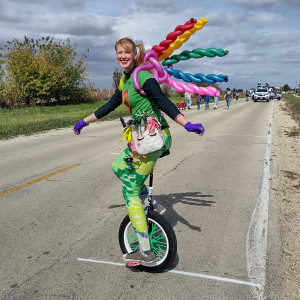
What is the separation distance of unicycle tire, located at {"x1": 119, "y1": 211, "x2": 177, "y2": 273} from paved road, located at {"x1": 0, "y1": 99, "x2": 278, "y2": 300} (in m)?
0.11

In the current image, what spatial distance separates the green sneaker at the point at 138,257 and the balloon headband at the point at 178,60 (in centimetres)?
151

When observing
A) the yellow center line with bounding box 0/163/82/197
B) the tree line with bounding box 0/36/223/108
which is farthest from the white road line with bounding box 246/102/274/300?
the tree line with bounding box 0/36/223/108

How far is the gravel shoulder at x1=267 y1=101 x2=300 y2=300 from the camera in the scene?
130 inches

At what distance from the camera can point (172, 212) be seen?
5.22 meters

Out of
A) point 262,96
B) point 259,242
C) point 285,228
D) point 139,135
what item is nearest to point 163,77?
point 139,135

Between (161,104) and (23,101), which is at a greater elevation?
(161,104)

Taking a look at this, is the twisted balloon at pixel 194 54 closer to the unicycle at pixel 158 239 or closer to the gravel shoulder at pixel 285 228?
the unicycle at pixel 158 239

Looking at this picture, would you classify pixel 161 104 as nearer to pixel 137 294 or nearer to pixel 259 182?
pixel 137 294

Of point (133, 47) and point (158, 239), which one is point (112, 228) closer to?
point (158, 239)

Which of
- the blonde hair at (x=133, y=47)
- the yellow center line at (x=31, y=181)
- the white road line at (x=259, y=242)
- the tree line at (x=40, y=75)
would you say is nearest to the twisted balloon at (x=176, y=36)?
the blonde hair at (x=133, y=47)

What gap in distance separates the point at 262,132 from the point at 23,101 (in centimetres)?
2263

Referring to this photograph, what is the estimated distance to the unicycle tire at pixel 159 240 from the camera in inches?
133

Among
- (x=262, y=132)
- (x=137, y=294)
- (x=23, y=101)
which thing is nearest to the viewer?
(x=137, y=294)

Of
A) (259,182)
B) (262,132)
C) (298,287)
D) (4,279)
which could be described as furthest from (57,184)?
(262,132)
